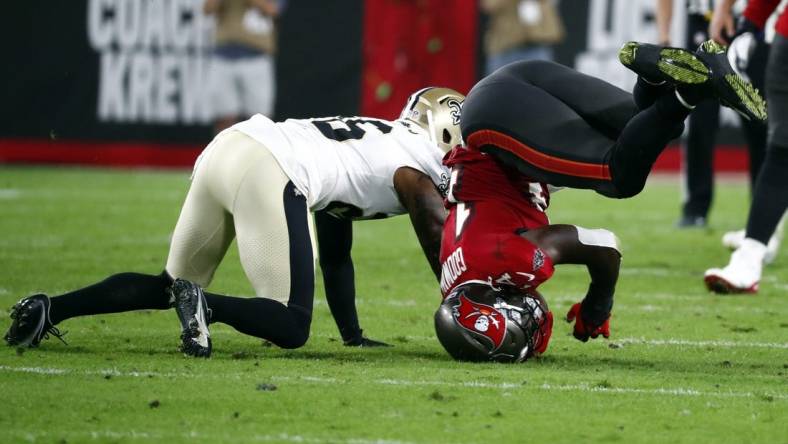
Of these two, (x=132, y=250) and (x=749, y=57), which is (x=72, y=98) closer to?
(x=132, y=250)

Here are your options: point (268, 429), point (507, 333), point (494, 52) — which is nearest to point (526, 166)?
point (507, 333)

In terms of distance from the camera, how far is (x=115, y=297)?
4930 mm

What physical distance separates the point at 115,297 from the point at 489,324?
4.23 ft

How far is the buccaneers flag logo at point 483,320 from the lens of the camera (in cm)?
471

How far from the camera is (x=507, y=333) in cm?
473

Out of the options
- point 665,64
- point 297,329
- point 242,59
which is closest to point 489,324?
point 297,329

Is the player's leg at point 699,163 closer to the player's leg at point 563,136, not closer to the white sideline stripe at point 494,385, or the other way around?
the player's leg at point 563,136

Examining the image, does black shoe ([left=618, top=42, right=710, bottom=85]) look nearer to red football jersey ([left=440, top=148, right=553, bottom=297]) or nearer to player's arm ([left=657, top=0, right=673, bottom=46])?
red football jersey ([left=440, top=148, right=553, bottom=297])

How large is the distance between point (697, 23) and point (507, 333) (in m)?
5.09

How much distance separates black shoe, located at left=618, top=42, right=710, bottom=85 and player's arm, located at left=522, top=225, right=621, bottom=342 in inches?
22.3

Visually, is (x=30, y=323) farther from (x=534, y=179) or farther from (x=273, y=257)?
(x=534, y=179)

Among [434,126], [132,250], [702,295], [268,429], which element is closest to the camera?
[268,429]

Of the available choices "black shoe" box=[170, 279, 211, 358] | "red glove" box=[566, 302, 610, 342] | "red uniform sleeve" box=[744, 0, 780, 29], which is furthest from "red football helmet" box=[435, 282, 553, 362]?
"red uniform sleeve" box=[744, 0, 780, 29]

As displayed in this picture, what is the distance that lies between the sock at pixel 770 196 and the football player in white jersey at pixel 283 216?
200 cm
